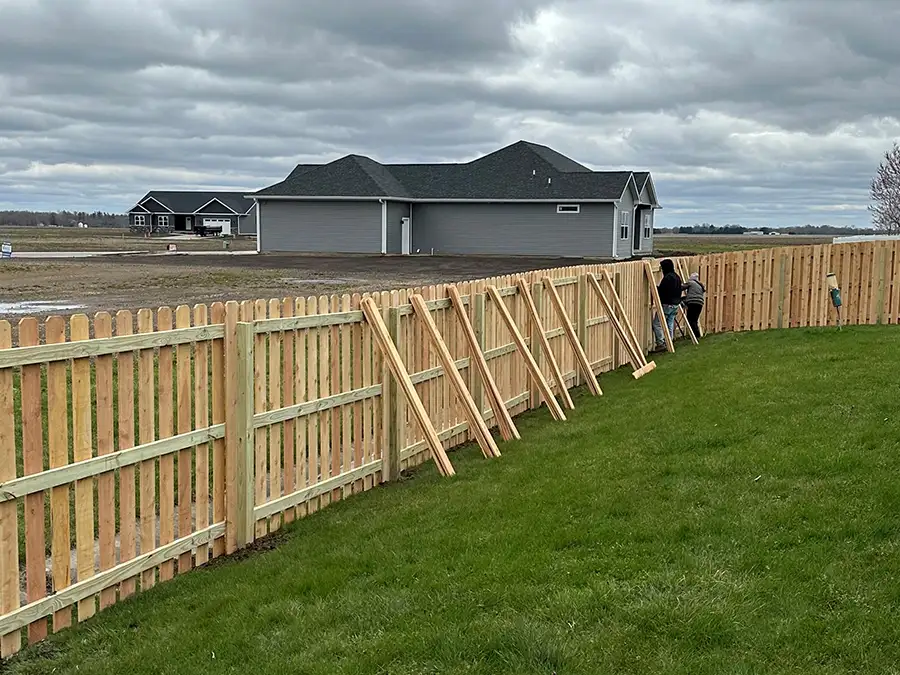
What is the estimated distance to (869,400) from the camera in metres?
8.40

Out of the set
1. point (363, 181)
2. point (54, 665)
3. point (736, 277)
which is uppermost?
point (363, 181)

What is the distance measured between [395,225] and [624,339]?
3523 cm

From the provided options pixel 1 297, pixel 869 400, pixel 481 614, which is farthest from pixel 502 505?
pixel 1 297

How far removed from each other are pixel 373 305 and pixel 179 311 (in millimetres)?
2315

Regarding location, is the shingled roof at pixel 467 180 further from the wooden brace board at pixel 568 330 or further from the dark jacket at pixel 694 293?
the wooden brace board at pixel 568 330

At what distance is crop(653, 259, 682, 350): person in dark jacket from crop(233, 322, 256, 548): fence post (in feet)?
39.1

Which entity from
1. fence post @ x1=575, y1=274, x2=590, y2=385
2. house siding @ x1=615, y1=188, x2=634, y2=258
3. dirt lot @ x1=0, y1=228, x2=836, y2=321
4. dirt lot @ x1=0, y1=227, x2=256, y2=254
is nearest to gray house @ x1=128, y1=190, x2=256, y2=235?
dirt lot @ x1=0, y1=227, x2=256, y2=254

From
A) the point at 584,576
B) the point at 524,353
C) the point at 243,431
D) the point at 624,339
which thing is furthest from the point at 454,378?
the point at 624,339

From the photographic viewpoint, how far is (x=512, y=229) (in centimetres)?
4794

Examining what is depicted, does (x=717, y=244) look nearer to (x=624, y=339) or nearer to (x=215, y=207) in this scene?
(x=215, y=207)

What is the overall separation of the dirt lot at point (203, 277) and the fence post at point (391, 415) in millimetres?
10957

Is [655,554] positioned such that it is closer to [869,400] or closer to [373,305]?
[373,305]

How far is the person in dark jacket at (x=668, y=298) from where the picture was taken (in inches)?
680

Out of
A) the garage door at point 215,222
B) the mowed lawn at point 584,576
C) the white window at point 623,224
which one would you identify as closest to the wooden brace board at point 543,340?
the mowed lawn at point 584,576
